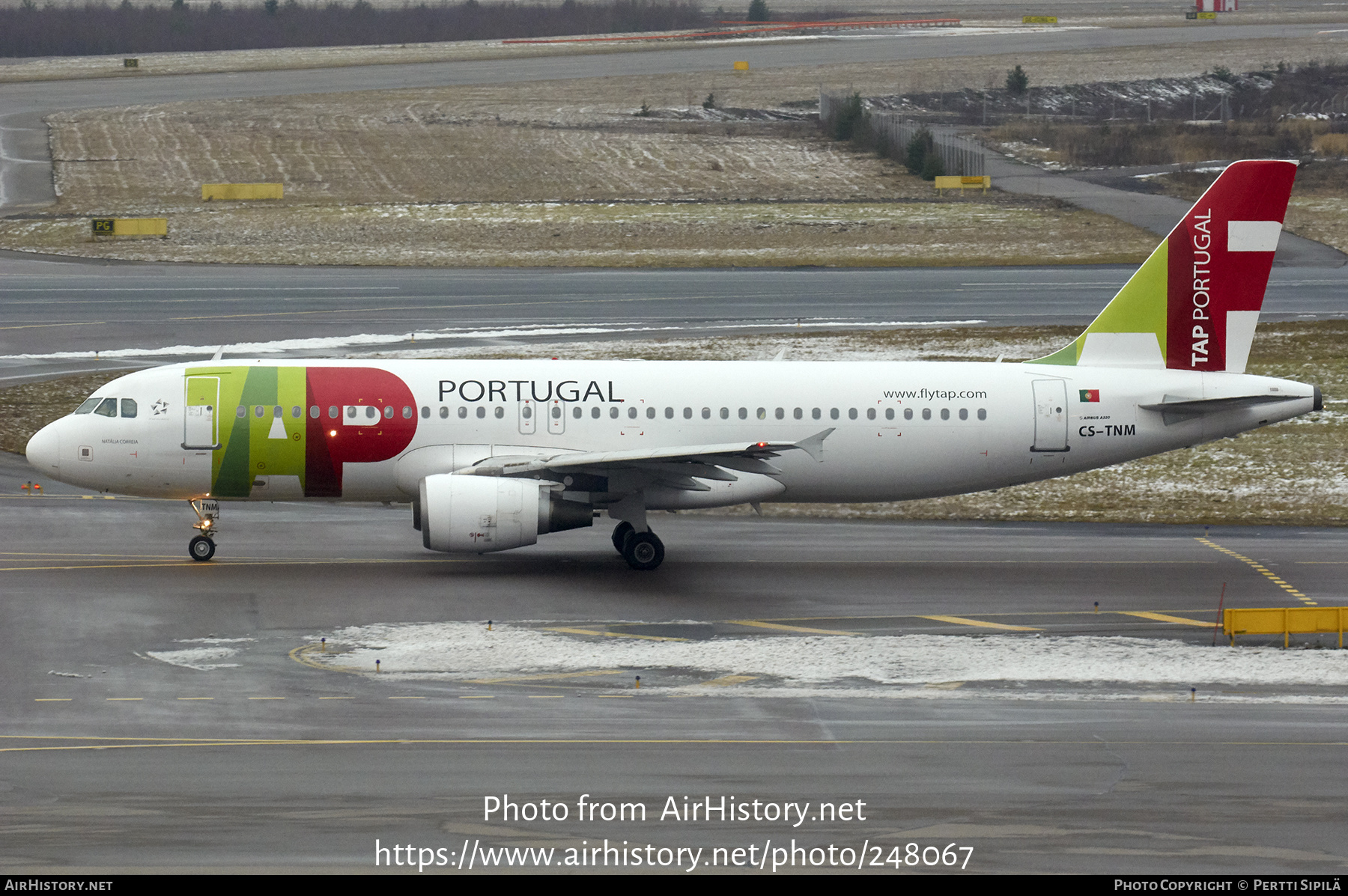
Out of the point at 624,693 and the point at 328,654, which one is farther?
the point at 328,654

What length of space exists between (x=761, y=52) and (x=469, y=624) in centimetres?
14655

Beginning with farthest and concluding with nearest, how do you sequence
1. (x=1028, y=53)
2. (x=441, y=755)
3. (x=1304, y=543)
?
(x=1028, y=53), (x=1304, y=543), (x=441, y=755)

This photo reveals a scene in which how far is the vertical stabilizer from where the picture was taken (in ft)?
112

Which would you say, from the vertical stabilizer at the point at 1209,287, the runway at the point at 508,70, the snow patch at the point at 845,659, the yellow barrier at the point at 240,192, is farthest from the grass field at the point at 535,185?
the snow patch at the point at 845,659

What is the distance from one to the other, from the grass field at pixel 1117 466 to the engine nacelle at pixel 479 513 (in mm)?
9997

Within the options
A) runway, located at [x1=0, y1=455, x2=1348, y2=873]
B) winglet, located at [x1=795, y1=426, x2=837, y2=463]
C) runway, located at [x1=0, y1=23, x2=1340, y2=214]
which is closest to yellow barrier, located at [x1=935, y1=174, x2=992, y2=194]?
runway, located at [x1=0, y1=23, x2=1340, y2=214]

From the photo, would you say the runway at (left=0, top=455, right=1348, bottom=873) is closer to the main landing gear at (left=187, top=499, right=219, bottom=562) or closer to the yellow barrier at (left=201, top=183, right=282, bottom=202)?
the main landing gear at (left=187, top=499, right=219, bottom=562)

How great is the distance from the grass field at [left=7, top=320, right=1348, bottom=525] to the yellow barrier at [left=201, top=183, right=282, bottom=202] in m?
45.2

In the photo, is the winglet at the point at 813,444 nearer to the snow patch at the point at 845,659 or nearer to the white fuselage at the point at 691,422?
the white fuselage at the point at 691,422

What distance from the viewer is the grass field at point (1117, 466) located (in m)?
40.2

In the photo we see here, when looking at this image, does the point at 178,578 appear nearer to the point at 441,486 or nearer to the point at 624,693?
the point at 441,486

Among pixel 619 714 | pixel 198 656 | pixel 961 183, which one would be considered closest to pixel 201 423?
pixel 198 656
